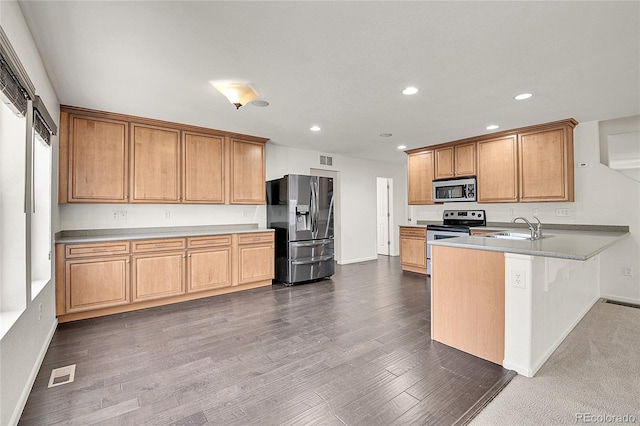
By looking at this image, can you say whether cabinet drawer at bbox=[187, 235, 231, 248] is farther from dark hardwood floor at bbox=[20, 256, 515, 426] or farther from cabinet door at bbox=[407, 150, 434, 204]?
cabinet door at bbox=[407, 150, 434, 204]

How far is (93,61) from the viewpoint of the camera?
7.82 ft

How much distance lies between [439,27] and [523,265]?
1729mm

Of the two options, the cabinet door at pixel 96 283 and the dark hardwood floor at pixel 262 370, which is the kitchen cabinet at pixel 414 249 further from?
the cabinet door at pixel 96 283

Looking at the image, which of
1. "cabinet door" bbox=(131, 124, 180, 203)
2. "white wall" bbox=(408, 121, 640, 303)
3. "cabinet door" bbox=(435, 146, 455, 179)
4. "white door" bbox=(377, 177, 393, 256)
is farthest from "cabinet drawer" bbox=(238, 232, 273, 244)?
"white wall" bbox=(408, 121, 640, 303)

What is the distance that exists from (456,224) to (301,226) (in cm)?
277

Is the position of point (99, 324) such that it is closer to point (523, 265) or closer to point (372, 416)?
point (372, 416)

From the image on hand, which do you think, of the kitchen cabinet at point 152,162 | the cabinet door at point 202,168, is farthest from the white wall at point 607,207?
the cabinet door at point 202,168

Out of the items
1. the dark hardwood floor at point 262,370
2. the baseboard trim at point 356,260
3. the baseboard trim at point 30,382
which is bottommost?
the dark hardwood floor at point 262,370

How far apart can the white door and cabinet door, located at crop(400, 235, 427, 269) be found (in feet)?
6.42

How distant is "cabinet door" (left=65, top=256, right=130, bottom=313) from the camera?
3154mm

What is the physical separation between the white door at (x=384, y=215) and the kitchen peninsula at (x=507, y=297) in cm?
482

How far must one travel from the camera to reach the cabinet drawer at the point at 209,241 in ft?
13.0

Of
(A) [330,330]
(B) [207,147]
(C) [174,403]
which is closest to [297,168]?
(B) [207,147]

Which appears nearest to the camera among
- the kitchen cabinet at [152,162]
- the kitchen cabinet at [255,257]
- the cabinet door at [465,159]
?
the kitchen cabinet at [152,162]
